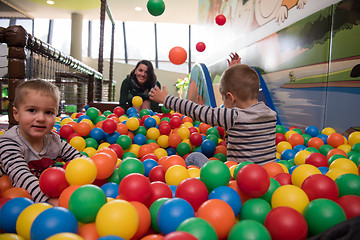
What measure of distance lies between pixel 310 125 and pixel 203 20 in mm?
4400

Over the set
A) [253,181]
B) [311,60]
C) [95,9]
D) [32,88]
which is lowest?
[253,181]

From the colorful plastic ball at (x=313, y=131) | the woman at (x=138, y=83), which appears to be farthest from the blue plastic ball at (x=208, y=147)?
the woman at (x=138, y=83)

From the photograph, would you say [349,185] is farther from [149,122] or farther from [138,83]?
[138,83]

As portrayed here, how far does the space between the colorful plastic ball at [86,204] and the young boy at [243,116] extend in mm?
697

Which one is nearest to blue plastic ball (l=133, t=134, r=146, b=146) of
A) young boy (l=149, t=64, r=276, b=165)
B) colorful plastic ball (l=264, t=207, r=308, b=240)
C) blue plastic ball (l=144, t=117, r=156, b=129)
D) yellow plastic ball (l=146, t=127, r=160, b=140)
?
yellow plastic ball (l=146, t=127, r=160, b=140)

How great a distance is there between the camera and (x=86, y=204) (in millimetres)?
697

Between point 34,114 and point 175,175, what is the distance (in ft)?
2.00

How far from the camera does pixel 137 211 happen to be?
0.72m

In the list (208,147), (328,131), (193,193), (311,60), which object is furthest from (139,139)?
(311,60)

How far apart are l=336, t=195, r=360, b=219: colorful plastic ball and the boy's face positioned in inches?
42.2

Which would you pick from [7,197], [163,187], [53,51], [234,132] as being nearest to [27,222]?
[7,197]

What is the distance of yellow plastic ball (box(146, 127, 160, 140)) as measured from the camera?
82.4 inches

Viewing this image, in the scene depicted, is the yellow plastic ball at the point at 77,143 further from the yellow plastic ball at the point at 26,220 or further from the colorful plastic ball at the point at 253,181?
the colorful plastic ball at the point at 253,181

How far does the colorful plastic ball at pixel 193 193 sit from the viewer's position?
82 centimetres
